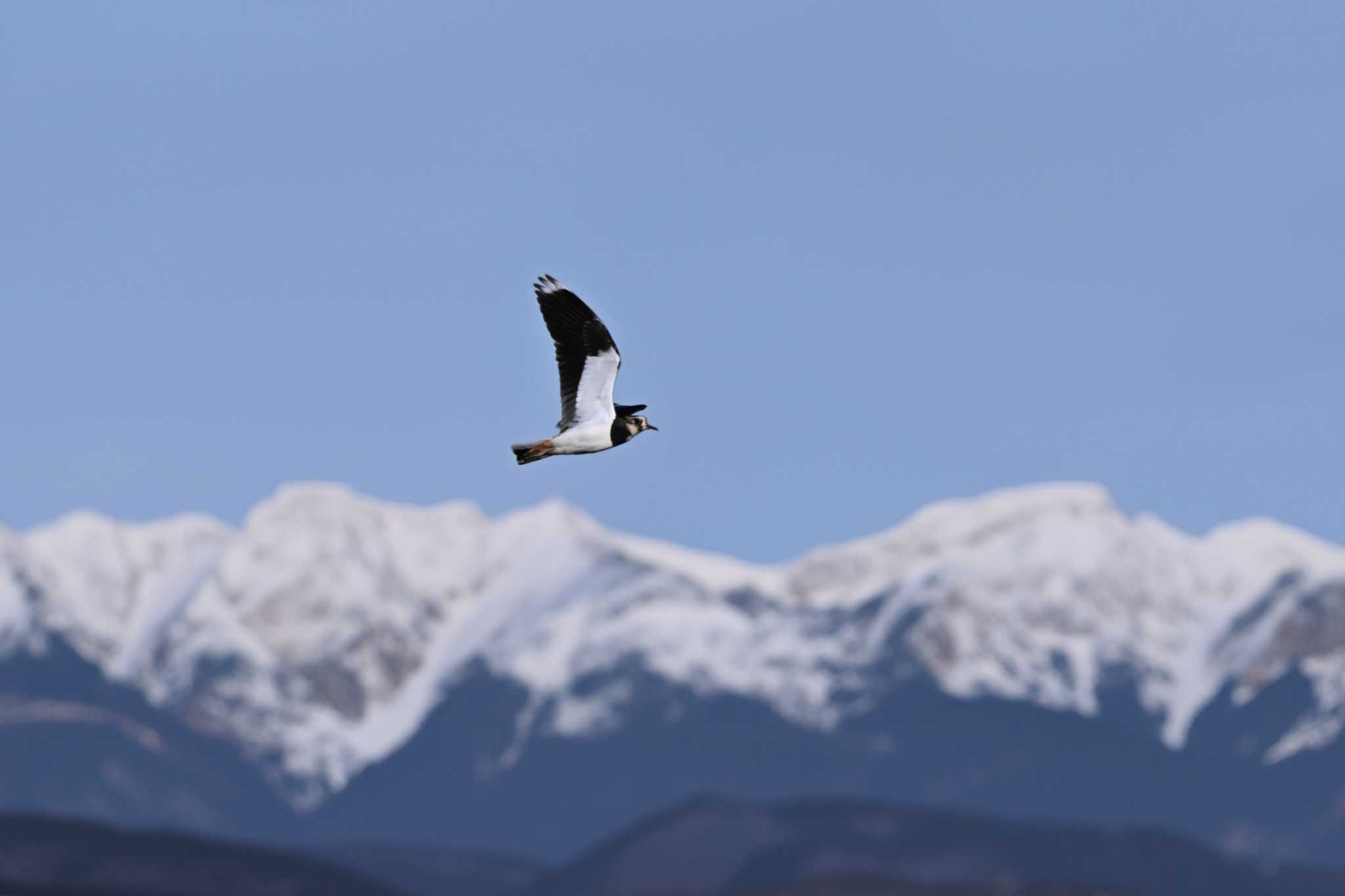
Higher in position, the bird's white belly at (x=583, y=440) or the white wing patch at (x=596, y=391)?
the white wing patch at (x=596, y=391)

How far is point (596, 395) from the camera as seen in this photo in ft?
231

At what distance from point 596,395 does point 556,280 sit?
3905 millimetres

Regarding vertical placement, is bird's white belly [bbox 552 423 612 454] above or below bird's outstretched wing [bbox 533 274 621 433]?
below

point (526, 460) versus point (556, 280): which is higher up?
point (556, 280)

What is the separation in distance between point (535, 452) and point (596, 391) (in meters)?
2.62

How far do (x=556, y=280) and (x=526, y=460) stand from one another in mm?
5386

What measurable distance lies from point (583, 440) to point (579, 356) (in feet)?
Result: 8.16

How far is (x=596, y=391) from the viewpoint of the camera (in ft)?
231

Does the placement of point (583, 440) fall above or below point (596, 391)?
below

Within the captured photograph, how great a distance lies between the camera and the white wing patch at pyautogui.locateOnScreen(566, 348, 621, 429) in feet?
229

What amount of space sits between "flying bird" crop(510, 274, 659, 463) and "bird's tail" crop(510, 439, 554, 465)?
2cm

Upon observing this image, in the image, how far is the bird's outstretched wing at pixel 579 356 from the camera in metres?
68.9

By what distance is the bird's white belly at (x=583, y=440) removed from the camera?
6988 centimetres

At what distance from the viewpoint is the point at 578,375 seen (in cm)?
7025
